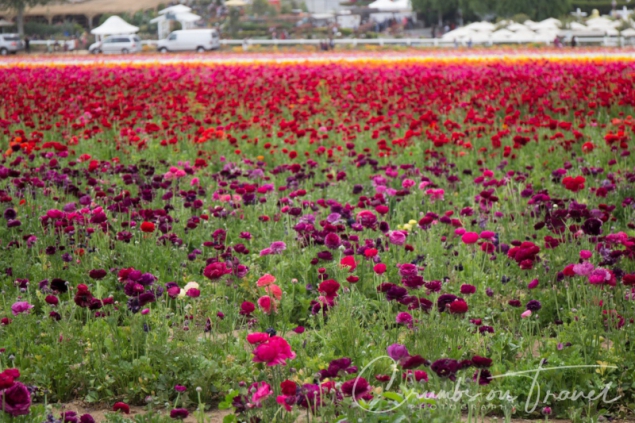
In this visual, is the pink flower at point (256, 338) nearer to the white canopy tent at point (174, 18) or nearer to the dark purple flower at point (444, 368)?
the dark purple flower at point (444, 368)

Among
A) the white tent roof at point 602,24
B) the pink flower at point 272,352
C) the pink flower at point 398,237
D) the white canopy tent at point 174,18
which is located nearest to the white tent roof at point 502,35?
the white tent roof at point 602,24

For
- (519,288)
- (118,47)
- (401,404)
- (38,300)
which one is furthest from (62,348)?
(118,47)

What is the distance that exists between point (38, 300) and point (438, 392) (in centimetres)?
280

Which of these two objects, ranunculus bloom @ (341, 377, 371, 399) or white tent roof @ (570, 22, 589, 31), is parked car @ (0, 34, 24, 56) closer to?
white tent roof @ (570, 22, 589, 31)

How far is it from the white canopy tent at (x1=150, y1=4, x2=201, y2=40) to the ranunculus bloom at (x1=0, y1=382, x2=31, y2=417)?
1920 inches

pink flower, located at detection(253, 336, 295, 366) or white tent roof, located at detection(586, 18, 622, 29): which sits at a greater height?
white tent roof, located at detection(586, 18, 622, 29)

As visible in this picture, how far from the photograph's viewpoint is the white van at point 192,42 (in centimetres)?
4138

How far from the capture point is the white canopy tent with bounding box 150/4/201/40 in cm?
5141

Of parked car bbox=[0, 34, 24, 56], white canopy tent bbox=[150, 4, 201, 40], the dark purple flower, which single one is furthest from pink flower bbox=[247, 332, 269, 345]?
white canopy tent bbox=[150, 4, 201, 40]

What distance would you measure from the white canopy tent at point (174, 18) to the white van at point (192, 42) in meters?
7.93

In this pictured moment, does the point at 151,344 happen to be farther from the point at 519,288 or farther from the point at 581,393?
the point at 519,288

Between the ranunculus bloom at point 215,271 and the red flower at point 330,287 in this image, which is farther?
the ranunculus bloom at point 215,271

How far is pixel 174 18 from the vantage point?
171ft

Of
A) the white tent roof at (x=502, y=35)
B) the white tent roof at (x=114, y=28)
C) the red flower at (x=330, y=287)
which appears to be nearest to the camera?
the red flower at (x=330, y=287)
